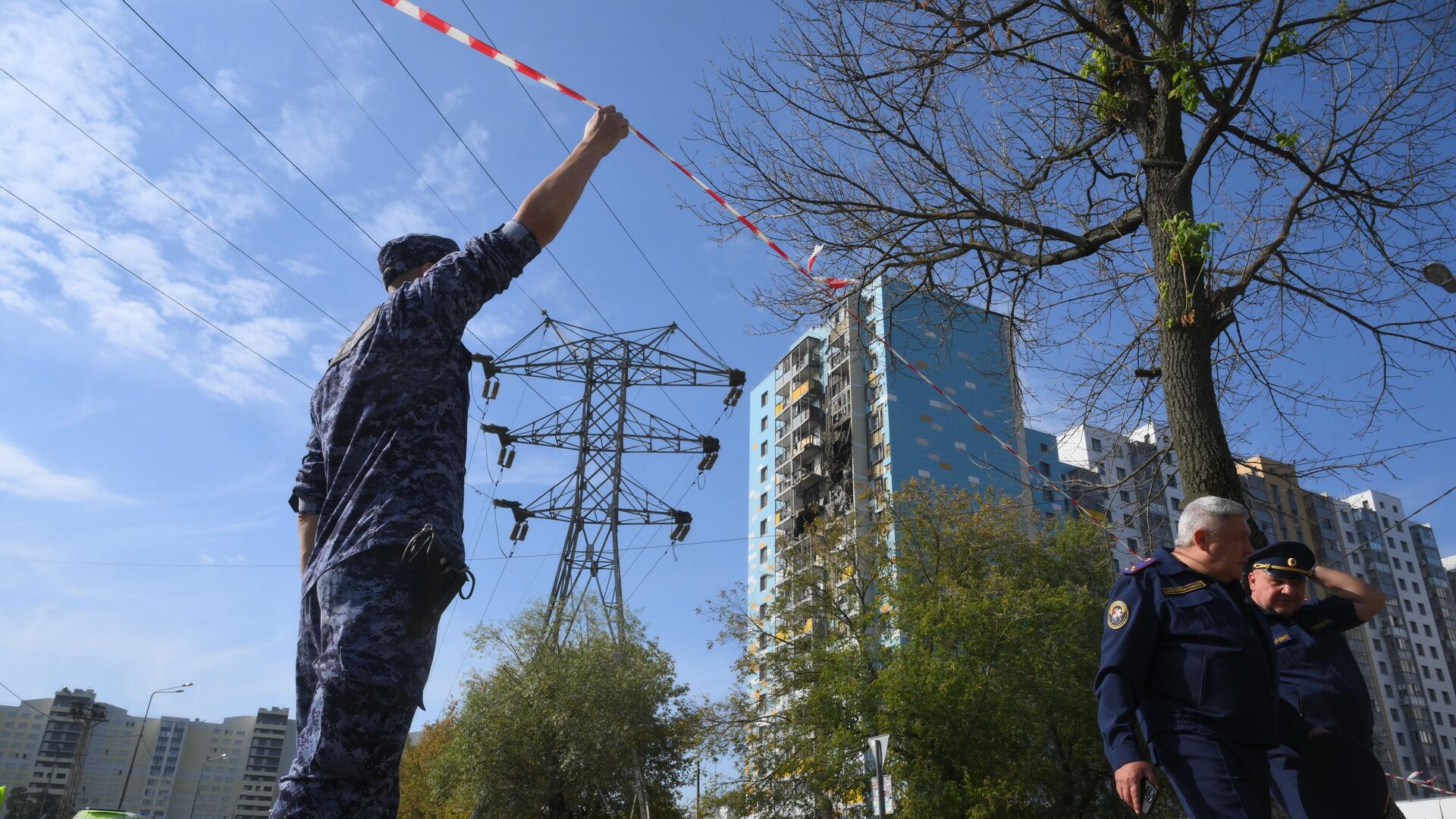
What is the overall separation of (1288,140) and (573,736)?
20.0 m

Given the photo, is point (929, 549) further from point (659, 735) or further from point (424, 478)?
point (424, 478)

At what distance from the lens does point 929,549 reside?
23.8m

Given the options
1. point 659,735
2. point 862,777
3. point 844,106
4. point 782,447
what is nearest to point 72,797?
point 782,447

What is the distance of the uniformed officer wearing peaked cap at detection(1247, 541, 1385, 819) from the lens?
3848 mm

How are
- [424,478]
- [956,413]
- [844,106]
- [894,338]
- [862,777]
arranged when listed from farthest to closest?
[956,413], [894,338], [862,777], [844,106], [424,478]

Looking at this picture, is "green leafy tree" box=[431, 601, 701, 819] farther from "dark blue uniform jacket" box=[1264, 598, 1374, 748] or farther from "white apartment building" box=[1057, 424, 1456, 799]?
"white apartment building" box=[1057, 424, 1456, 799]

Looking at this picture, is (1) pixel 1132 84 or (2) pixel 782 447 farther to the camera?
(2) pixel 782 447

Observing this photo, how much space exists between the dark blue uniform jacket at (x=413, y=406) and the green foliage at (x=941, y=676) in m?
17.0

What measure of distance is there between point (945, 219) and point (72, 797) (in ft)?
268

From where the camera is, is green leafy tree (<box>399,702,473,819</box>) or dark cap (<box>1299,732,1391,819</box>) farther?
green leafy tree (<box>399,702,473,819</box>)

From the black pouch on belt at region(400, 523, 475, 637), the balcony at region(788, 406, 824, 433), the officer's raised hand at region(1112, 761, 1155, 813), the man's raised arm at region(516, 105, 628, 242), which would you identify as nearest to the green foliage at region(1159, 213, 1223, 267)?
the officer's raised hand at region(1112, 761, 1155, 813)

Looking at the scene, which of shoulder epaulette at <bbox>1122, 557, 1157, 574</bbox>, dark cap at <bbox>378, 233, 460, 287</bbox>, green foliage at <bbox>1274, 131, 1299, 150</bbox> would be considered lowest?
shoulder epaulette at <bbox>1122, 557, 1157, 574</bbox>

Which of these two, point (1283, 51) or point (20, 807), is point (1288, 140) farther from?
point (20, 807)

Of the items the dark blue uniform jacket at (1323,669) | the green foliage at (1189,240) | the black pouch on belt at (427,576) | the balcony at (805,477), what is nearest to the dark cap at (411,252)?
the black pouch on belt at (427,576)
